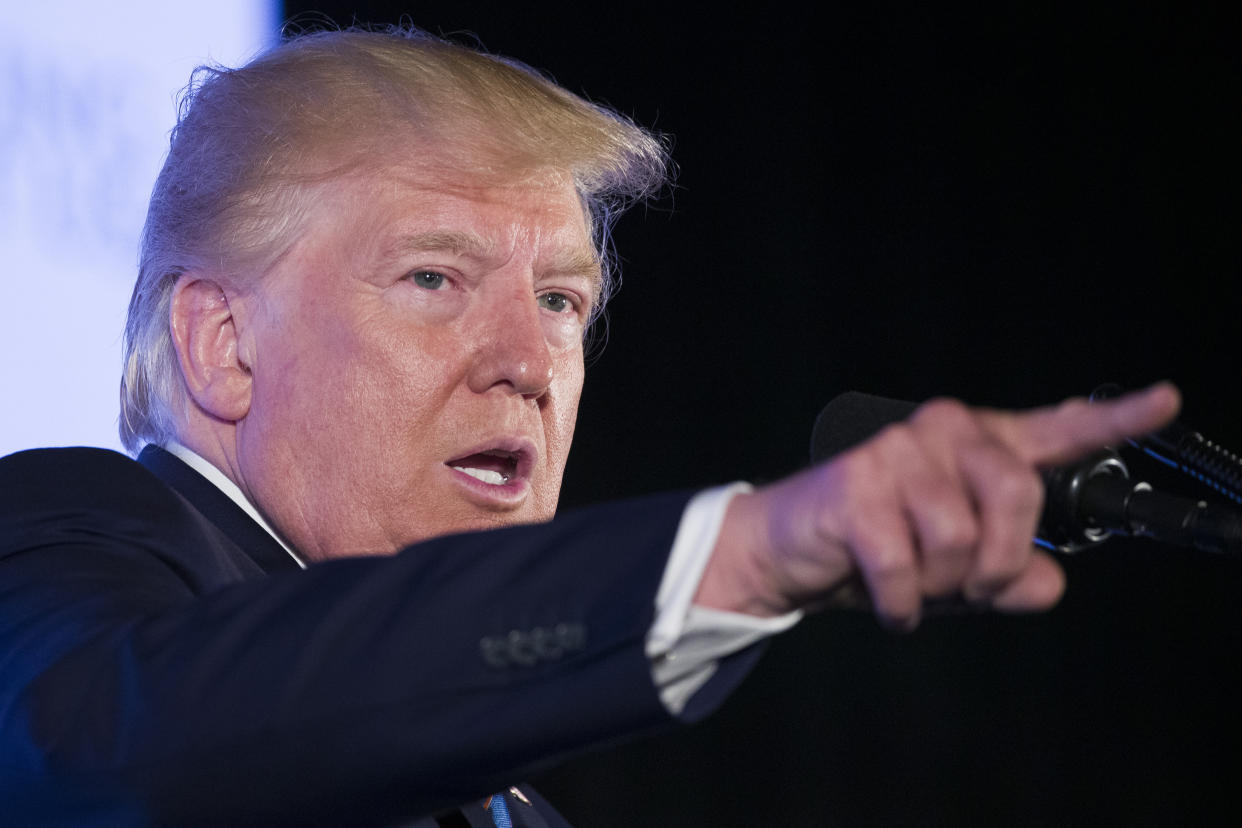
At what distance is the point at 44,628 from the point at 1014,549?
0.64 metres

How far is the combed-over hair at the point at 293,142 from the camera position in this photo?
1.60 metres

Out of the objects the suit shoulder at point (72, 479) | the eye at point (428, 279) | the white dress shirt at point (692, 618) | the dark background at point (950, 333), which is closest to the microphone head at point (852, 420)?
the white dress shirt at point (692, 618)

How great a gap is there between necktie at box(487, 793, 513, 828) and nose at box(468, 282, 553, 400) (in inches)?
20.6

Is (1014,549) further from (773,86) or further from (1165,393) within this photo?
(773,86)

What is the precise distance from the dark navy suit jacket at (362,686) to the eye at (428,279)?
81cm

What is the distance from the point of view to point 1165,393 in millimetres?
632

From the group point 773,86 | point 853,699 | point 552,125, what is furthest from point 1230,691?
point 552,125

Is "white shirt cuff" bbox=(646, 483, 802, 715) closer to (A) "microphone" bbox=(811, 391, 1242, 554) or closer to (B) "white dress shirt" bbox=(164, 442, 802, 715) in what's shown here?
(B) "white dress shirt" bbox=(164, 442, 802, 715)

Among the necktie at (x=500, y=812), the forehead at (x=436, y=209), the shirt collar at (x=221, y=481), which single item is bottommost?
the necktie at (x=500, y=812)

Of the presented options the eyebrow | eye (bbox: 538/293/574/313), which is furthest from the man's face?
eye (bbox: 538/293/574/313)

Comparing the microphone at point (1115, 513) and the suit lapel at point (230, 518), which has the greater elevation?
the microphone at point (1115, 513)

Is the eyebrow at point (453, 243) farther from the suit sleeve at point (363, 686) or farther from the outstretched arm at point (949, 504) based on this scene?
the outstretched arm at point (949, 504)

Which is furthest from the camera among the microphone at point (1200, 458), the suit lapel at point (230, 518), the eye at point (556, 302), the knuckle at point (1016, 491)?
the eye at point (556, 302)

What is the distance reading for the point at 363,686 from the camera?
72 cm
